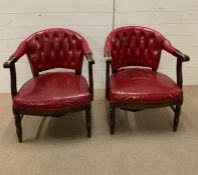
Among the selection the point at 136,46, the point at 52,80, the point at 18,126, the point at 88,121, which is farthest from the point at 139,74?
the point at 18,126

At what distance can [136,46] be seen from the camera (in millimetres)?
2348

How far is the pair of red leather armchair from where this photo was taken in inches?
74.8

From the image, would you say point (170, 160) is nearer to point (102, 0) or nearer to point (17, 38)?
point (102, 0)

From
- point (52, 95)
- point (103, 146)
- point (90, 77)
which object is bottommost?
point (103, 146)

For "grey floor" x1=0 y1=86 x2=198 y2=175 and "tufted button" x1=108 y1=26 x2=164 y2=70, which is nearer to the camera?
"grey floor" x1=0 y1=86 x2=198 y2=175

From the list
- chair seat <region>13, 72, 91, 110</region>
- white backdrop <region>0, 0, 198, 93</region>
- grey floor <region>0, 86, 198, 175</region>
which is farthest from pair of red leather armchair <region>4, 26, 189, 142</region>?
white backdrop <region>0, 0, 198, 93</region>

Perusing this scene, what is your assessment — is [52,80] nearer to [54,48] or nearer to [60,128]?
[54,48]

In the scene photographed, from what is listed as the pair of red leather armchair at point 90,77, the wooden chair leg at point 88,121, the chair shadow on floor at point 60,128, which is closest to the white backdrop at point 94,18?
the pair of red leather armchair at point 90,77

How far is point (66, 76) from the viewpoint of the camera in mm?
2219

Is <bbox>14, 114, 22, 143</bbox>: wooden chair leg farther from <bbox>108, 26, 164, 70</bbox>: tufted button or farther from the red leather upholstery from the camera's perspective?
<bbox>108, 26, 164, 70</bbox>: tufted button

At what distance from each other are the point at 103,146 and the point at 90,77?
0.56m

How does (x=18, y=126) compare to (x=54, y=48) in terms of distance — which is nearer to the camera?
(x=18, y=126)

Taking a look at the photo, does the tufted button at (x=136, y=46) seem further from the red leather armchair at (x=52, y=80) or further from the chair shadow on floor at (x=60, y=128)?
the chair shadow on floor at (x=60, y=128)

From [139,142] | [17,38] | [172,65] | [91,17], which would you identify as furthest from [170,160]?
[17,38]
